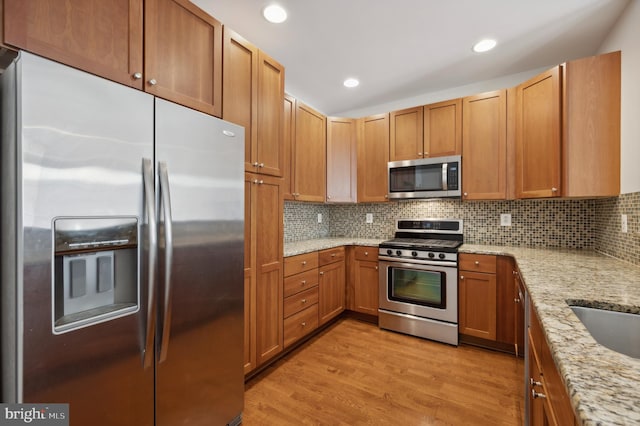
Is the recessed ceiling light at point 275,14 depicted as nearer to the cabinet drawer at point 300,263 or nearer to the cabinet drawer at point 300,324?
the cabinet drawer at point 300,263

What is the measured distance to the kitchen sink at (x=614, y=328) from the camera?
99cm

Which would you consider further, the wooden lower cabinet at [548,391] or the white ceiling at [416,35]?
the white ceiling at [416,35]

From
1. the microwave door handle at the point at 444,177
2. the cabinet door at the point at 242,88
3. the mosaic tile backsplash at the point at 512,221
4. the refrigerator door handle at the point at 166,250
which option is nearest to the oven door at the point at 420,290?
the mosaic tile backsplash at the point at 512,221

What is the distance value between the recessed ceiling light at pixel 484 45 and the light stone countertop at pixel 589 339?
5.95ft

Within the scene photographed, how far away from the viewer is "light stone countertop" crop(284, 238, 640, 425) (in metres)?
0.48

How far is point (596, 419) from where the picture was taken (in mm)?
448

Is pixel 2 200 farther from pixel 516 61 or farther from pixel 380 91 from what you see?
pixel 516 61

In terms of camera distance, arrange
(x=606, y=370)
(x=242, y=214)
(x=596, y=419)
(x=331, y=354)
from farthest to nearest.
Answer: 1. (x=331, y=354)
2. (x=242, y=214)
3. (x=606, y=370)
4. (x=596, y=419)

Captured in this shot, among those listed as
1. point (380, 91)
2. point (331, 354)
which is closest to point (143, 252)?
point (331, 354)

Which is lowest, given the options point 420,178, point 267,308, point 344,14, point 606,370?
point 267,308

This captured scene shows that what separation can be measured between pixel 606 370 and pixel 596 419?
22 cm

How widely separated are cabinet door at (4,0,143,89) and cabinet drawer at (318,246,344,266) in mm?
2077

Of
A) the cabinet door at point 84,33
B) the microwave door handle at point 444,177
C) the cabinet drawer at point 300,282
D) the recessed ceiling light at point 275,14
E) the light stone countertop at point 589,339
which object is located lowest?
the cabinet drawer at point 300,282

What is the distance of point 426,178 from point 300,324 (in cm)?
199
